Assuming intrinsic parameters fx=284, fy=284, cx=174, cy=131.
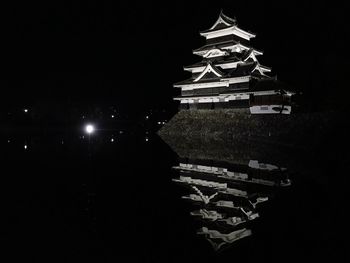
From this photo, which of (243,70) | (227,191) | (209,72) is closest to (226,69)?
(209,72)

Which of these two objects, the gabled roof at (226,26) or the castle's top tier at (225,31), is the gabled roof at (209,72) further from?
the gabled roof at (226,26)

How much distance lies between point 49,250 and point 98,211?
2182mm

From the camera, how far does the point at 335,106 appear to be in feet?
99.9

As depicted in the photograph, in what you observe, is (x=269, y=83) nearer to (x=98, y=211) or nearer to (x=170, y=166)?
(x=170, y=166)

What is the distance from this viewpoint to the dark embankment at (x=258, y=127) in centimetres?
2059

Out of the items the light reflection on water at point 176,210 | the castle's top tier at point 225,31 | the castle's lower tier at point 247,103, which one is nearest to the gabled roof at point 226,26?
the castle's top tier at point 225,31

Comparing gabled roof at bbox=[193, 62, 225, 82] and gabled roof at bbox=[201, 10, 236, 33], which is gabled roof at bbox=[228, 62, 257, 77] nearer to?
gabled roof at bbox=[193, 62, 225, 82]

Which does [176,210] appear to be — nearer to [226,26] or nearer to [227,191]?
[227,191]

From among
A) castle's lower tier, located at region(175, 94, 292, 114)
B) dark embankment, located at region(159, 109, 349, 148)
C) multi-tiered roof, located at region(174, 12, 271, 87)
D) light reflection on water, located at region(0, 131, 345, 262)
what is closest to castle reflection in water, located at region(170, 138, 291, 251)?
light reflection on water, located at region(0, 131, 345, 262)

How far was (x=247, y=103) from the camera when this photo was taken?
3055cm

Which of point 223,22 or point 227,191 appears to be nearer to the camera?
point 227,191

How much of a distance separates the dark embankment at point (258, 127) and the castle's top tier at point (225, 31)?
389 inches

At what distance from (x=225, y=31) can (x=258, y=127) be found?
14.3 m

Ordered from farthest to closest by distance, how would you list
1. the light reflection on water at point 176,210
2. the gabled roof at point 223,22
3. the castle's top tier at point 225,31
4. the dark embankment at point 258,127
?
the gabled roof at point 223,22 → the castle's top tier at point 225,31 → the dark embankment at point 258,127 → the light reflection on water at point 176,210
